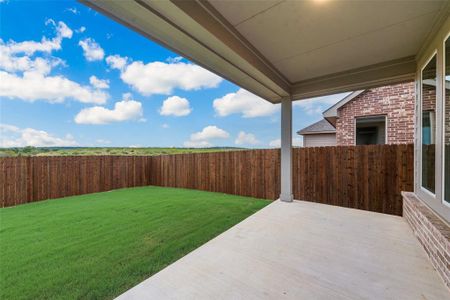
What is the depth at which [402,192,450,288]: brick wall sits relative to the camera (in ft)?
5.24

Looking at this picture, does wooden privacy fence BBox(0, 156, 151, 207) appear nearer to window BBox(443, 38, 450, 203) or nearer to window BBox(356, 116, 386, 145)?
window BBox(443, 38, 450, 203)

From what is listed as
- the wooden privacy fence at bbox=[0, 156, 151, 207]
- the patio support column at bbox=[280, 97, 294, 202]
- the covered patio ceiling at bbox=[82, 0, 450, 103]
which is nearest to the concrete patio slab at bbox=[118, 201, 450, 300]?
the patio support column at bbox=[280, 97, 294, 202]

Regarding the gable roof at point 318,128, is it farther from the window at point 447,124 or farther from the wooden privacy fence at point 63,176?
the wooden privacy fence at point 63,176

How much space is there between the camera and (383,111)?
578 centimetres

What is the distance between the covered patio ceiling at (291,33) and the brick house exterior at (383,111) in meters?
2.78

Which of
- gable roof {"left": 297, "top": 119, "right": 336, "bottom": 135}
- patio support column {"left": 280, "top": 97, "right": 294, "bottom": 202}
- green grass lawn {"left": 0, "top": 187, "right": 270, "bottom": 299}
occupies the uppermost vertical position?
gable roof {"left": 297, "top": 119, "right": 336, "bottom": 135}

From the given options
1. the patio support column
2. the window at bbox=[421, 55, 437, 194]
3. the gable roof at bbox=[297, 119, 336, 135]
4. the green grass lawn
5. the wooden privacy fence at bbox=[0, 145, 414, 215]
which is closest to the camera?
the green grass lawn

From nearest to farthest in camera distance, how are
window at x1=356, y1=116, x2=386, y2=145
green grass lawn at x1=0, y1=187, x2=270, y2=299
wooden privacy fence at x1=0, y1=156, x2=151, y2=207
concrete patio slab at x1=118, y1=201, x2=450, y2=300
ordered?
concrete patio slab at x1=118, y1=201, x2=450, y2=300 → green grass lawn at x1=0, y1=187, x2=270, y2=299 → wooden privacy fence at x1=0, y1=156, x2=151, y2=207 → window at x1=356, y1=116, x2=386, y2=145

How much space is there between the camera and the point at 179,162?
777 cm

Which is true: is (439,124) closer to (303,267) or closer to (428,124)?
(428,124)

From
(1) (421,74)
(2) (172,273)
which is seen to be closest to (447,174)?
(1) (421,74)

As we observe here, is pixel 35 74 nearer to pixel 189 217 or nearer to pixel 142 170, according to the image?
pixel 142 170

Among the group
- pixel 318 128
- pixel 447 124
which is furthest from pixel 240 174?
pixel 318 128

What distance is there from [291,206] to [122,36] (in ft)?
24.6
